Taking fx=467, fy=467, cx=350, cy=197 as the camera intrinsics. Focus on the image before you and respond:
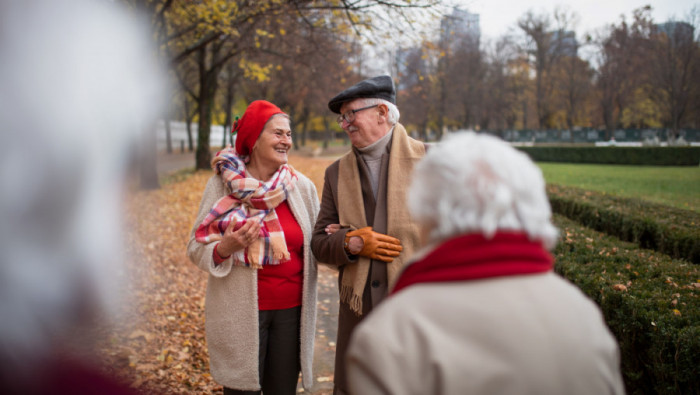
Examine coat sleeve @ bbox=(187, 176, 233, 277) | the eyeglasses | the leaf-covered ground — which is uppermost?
the eyeglasses

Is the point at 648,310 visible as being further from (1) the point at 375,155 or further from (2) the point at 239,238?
(2) the point at 239,238

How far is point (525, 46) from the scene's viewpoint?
48312 mm

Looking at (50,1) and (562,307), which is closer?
(562,307)

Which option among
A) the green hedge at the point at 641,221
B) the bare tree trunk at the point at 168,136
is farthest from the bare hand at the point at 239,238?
the bare tree trunk at the point at 168,136

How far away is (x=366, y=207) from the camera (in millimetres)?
2652

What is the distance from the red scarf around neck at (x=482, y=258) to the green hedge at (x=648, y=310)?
187 centimetres

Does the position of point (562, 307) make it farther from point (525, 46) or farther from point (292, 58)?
point (525, 46)

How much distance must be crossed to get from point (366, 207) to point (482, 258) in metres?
1.50

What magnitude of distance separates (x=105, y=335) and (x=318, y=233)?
112 inches

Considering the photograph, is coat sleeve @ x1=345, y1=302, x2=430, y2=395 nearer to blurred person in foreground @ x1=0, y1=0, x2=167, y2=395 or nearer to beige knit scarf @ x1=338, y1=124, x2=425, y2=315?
beige knit scarf @ x1=338, y1=124, x2=425, y2=315

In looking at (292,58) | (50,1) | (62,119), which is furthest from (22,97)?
(292,58)

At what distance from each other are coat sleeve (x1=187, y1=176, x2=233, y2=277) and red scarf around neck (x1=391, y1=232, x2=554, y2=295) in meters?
1.76

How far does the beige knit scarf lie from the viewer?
248 centimetres

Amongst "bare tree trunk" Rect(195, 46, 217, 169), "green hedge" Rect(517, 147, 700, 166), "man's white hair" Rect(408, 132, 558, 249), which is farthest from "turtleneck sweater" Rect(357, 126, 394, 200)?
"green hedge" Rect(517, 147, 700, 166)
